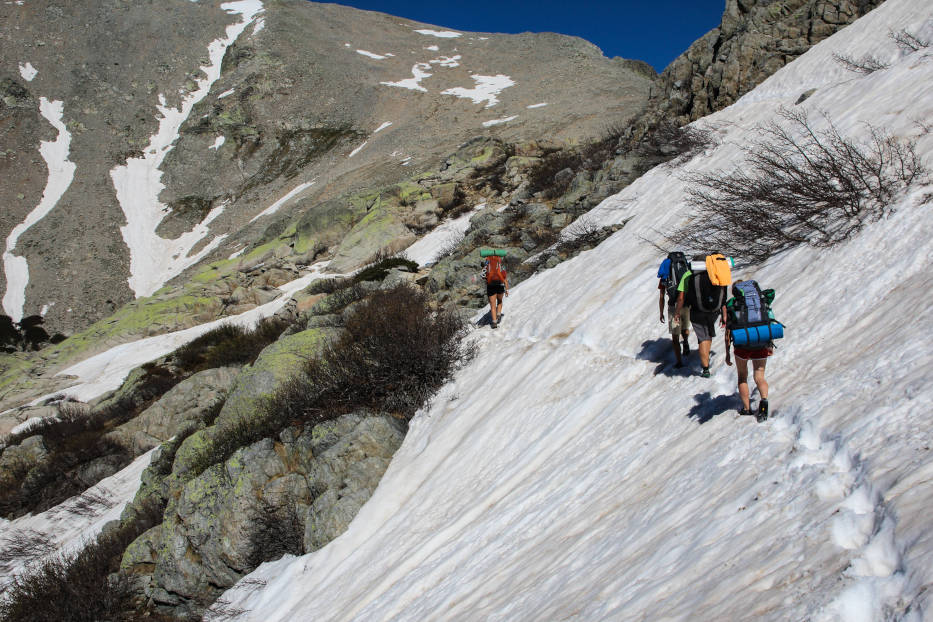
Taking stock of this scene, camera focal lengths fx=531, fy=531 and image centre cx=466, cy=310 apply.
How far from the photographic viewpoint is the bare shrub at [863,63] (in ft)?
38.8

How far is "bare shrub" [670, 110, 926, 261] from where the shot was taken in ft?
21.5

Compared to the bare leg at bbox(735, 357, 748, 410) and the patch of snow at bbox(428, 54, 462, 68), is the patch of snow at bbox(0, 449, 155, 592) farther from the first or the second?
A: the patch of snow at bbox(428, 54, 462, 68)

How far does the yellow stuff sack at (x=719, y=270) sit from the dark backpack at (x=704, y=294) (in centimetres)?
24

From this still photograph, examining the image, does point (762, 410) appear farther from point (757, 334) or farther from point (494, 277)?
point (494, 277)

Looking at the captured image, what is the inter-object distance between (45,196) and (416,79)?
4591 cm

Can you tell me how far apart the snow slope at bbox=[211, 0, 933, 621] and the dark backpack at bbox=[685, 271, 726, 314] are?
0.75 metres

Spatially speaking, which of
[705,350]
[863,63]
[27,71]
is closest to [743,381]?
[705,350]

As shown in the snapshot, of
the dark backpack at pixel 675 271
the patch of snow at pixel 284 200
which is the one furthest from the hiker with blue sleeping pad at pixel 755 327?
the patch of snow at pixel 284 200

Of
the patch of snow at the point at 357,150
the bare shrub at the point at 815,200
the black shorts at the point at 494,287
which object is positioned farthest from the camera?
the patch of snow at the point at 357,150

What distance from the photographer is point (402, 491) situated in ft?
27.8

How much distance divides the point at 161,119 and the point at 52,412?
6268cm

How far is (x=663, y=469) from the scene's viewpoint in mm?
4988

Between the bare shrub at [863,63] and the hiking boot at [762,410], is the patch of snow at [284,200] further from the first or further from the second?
the hiking boot at [762,410]

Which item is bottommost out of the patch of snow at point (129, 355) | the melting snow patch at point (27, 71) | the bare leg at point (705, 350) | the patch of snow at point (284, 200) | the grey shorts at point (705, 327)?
the bare leg at point (705, 350)
